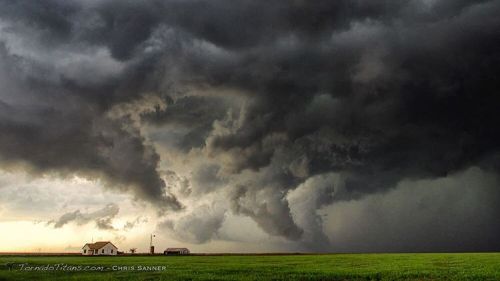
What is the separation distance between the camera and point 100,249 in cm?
16662

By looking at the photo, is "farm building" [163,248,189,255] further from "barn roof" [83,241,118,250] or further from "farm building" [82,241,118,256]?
"barn roof" [83,241,118,250]

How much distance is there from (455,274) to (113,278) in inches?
1400

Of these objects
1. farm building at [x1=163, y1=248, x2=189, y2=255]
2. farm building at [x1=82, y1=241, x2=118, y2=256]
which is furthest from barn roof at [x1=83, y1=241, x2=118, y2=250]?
farm building at [x1=163, y1=248, x2=189, y2=255]

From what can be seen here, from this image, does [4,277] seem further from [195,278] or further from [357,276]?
[357,276]

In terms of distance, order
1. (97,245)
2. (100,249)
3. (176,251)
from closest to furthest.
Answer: (100,249), (97,245), (176,251)

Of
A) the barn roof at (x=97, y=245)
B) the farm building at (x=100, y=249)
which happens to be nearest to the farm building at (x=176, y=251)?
the farm building at (x=100, y=249)

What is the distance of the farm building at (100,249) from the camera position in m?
166

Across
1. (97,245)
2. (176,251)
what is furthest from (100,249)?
(176,251)

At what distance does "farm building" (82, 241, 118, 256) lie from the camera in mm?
165625

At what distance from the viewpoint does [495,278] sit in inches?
1768

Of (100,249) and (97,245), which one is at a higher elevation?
(97,245)

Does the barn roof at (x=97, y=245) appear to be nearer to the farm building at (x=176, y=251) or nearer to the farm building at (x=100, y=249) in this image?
the farm building at (x=100, y=249)

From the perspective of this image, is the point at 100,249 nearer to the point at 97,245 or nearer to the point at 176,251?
the point at 97,245

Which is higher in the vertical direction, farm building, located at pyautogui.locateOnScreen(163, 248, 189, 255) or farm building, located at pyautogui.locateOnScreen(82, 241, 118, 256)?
farm building, located at pyautogui.locateOnScreen(82, 241, 118, 256)
